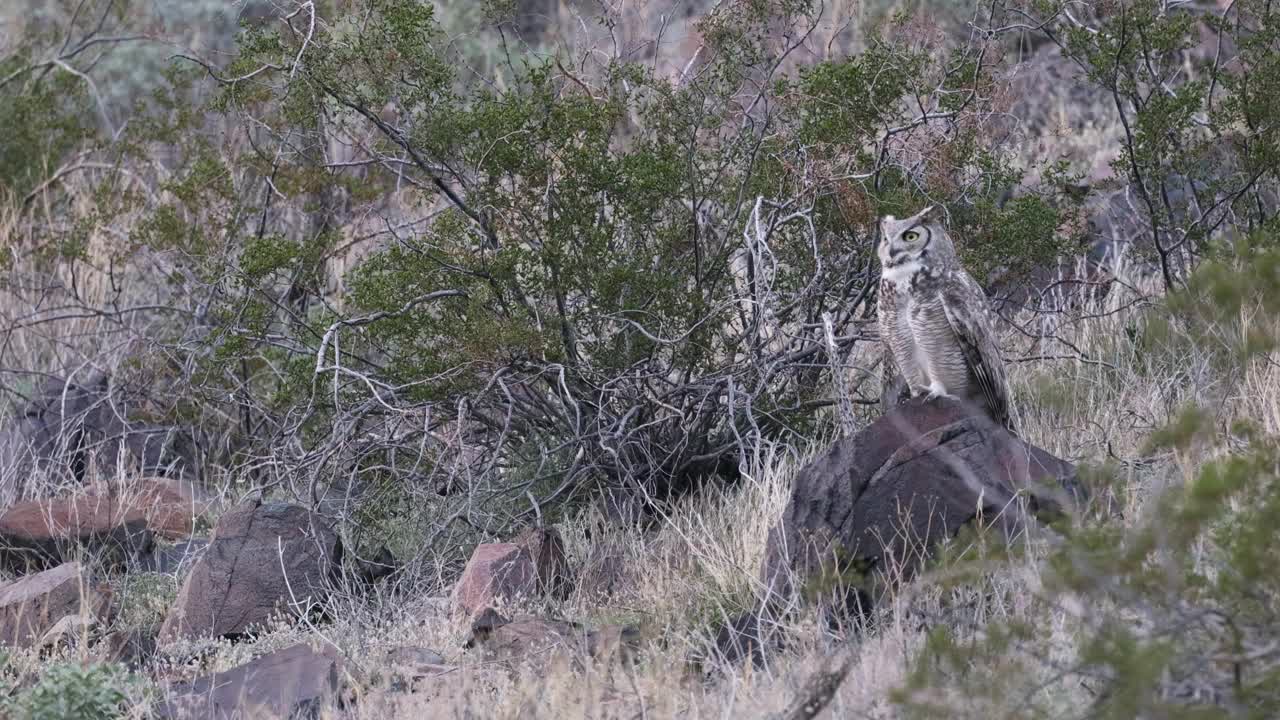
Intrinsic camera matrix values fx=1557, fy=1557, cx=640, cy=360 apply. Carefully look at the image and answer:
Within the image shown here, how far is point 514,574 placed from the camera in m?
6.45

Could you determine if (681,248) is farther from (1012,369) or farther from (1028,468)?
(1028,468)

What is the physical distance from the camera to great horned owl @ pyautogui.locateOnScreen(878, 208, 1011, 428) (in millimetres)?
5855

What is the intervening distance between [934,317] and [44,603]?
3.89m

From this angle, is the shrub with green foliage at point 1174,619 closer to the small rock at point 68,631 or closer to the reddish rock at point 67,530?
the small rock at point 68,631

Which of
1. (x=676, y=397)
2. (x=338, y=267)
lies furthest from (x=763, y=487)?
(x=338, y=267)

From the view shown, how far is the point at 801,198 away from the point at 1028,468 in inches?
87.8

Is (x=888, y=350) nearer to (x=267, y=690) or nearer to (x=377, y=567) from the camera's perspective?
(x=377, y=567)

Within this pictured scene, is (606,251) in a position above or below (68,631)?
above

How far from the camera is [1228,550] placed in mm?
3779

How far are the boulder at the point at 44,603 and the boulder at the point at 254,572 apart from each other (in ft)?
1.17

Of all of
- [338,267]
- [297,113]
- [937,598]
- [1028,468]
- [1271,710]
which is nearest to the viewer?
[1271,710]

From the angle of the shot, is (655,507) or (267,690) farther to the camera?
(655,507)

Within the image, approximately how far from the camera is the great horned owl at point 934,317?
5855 millimetres

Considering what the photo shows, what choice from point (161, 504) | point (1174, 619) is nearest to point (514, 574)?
point (161, 504)
